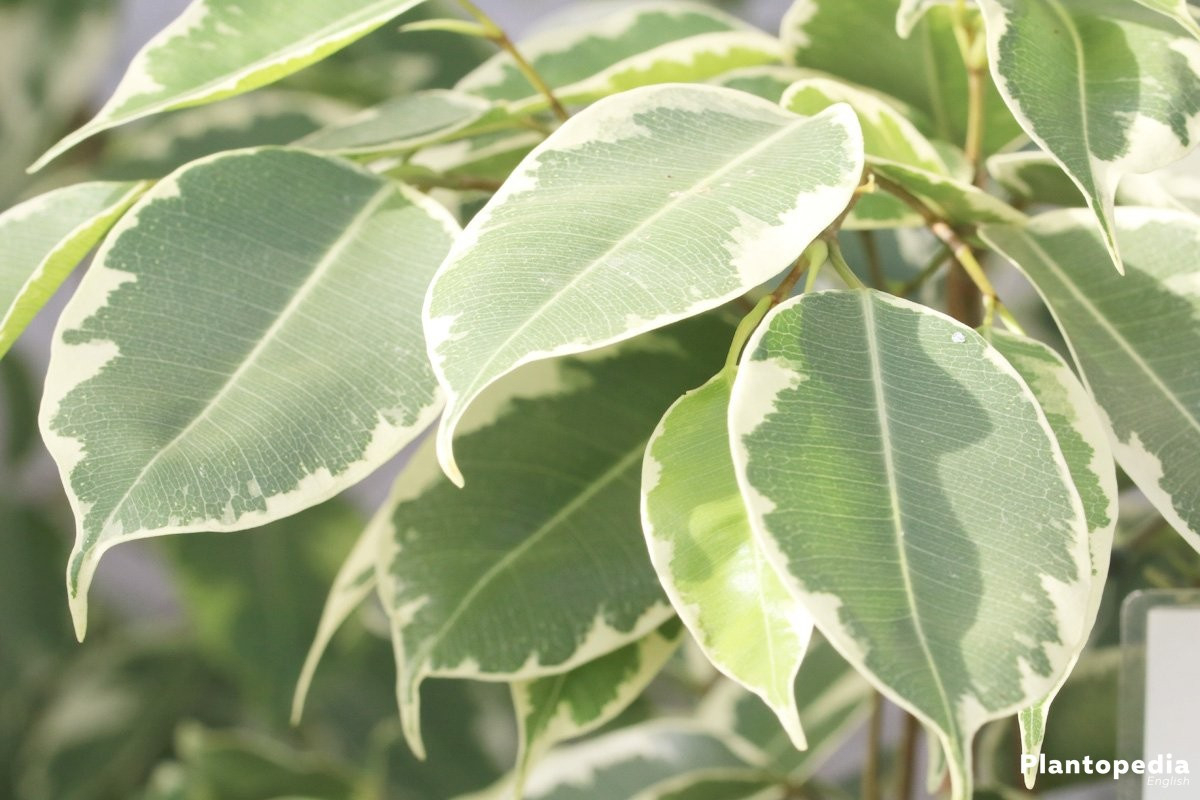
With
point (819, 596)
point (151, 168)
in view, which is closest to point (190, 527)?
point (819, 596)

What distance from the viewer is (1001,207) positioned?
0.39 metres

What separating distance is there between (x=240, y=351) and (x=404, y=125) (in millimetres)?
150

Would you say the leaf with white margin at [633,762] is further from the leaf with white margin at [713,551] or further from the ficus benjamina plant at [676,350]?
the leaf with white margin at [713,551]

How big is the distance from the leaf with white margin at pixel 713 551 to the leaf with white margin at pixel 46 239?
21 cm

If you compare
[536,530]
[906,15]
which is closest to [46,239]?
→ [536,530]

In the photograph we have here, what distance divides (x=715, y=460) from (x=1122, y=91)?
0.58ft

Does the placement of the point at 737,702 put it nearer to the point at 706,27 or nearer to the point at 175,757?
the point at 706,27

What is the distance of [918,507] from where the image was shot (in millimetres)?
271

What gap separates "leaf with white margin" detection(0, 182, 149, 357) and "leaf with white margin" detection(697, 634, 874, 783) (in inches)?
18.4

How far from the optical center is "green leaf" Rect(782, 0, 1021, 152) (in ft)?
1.55

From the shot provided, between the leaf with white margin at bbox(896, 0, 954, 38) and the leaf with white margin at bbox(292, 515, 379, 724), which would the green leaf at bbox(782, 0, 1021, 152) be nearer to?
the leaf with white margin at bbox(896, 0, 954, 38)

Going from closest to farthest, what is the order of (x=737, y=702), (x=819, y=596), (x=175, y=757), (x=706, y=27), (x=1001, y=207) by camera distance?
(x=819, y=596)
(x=1001, y=207)
(x=706, y=27)
(x=737, y=702)
(x=175, y=757)

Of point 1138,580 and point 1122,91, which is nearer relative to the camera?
point 1122,91

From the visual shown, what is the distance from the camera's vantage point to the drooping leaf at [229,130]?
606 mm
